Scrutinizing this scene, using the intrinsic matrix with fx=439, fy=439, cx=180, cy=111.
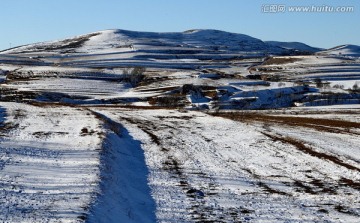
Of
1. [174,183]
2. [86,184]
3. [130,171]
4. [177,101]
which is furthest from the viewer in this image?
[177,101]

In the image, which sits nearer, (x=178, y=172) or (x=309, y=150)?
(x=178, y=172)

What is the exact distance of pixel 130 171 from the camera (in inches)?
879

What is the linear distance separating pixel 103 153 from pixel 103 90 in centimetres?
8279

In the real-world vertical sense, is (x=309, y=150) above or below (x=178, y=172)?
below

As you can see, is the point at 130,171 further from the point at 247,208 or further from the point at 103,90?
the point at 103,90

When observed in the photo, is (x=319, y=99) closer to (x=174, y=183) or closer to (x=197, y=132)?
(x=197, y=132)

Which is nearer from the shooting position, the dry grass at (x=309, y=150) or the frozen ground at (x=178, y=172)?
the frozen ground at (x=178, y=172)

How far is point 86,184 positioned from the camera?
57.0 ft

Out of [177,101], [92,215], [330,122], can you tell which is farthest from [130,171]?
[177,101]

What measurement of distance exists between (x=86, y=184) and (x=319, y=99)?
7648cm

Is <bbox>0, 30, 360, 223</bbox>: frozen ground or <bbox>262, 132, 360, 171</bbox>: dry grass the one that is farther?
<bbox>262, 132, 360, 171</bbox>: dry grass

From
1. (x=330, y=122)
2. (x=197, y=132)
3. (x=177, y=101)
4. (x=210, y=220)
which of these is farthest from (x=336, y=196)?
(x=177, y=101)

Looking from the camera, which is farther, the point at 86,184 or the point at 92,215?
the point at 86,184

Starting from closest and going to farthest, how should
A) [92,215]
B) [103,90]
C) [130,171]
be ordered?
[92,215], [130,171], [103,90]
